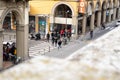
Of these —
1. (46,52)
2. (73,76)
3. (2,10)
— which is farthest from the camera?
(46,52)

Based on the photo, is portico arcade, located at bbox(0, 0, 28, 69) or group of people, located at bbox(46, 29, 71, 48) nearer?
→ portico arcade, located at bbox(0, 0, 28, 69)

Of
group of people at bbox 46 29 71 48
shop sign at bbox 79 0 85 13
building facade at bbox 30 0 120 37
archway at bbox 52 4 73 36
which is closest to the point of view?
group of people at bbox 46 29 71 48

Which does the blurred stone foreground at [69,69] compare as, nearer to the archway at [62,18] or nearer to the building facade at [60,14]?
the building facade at [60,14]

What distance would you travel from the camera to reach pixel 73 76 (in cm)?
243

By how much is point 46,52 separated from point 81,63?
91.6ft

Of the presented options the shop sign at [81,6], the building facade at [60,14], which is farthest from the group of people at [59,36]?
the shop sign at [81,6]

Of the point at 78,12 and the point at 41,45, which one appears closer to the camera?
the point at 41,45

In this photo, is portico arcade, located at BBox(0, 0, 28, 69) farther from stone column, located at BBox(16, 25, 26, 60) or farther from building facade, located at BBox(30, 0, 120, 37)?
building facade, located at BBox(30, 0, 120, 37)

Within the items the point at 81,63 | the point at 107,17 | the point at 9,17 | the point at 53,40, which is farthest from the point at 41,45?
the point at 81,63

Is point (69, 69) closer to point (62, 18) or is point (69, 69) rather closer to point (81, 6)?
point (81, 6)

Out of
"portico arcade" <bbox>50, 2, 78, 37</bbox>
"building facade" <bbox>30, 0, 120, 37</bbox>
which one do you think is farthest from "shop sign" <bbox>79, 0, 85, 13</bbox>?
"portico arcade" <bbox>50, 2, 78, 37</bbox>

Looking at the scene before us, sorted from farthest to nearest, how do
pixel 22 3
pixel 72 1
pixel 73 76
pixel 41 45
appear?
1. pixel 72 1
2. pixel 41 45
3. pixel 22 3
4. pixel 73 76

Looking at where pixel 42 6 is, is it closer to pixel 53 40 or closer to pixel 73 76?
pixel 53 40

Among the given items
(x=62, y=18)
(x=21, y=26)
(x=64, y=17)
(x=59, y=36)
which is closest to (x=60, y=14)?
(x=64, y=17)
